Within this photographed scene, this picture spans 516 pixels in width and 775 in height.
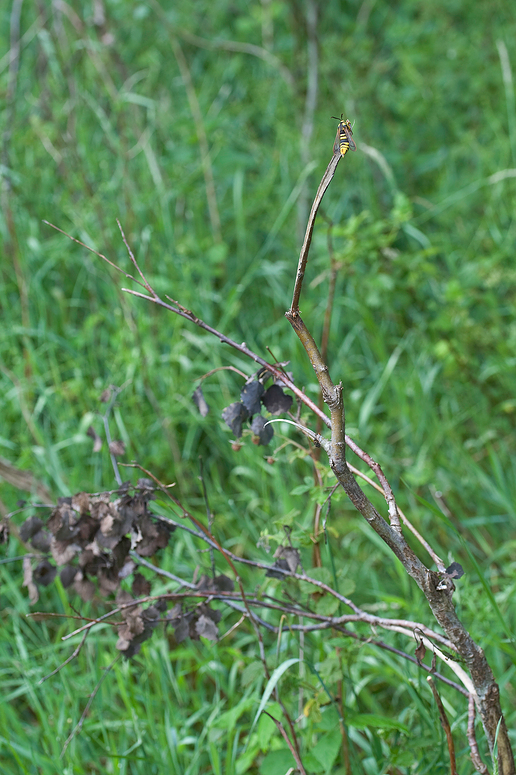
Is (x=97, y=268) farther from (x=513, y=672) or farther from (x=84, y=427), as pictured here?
(x=513, y=672)

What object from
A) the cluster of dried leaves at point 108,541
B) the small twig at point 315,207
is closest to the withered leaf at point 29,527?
the cluster of dried leaves at point 108,541

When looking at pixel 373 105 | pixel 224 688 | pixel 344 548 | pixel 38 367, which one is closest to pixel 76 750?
pixel 224 688

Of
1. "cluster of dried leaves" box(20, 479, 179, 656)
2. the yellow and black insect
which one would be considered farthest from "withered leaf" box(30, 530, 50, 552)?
the yellow and black insect

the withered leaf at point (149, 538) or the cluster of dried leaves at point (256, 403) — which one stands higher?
the cluster of dried leaves at point (256, 403)

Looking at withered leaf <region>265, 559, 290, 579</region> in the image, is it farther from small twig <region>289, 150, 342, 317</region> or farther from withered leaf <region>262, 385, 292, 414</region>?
small twig <region>289, 150, 342, 317</region>

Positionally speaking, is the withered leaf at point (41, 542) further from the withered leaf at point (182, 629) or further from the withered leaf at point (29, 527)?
the withered leaf at point (182, 629)

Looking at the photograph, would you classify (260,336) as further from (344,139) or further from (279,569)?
(344,139)

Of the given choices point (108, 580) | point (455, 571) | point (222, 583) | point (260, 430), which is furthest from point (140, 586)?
point (455, 571)
